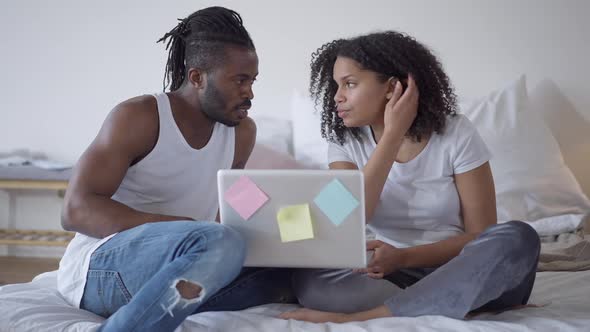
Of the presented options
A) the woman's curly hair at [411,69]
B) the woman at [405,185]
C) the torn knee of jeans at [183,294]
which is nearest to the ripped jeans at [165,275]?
the torn knee of jeans at [183,294]

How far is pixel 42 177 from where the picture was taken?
2.52 m

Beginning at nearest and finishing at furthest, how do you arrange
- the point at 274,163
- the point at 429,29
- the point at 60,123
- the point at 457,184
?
the point at 457,184 → the point at 274,163 → the point at 429,29 → the point at 60,123

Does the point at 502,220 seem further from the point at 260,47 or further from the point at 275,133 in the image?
the point at 260,47

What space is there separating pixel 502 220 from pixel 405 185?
2.26ft

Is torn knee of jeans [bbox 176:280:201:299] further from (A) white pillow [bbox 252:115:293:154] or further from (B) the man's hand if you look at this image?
(A) white pillow [bbox 252:115:293:154]

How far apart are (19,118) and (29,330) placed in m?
1.96

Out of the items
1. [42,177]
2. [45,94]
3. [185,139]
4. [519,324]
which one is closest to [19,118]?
[45,94]

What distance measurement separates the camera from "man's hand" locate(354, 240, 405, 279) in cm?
126

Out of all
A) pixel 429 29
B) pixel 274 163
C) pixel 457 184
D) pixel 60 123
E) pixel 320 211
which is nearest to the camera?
pixel 320 211

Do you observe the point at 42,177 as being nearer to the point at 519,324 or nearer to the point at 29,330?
the point at 29,330

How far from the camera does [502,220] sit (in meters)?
2.00

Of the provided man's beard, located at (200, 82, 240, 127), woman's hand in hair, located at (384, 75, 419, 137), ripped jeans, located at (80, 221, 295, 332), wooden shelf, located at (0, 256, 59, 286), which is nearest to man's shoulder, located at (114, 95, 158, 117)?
man's beard, located at (200, 82, 240, 127)

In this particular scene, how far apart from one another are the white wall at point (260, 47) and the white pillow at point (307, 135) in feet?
0.67

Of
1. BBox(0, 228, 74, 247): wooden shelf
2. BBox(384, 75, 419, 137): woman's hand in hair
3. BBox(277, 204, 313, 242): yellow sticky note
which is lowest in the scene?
BBox(0, 228, 74, 247): wooden shelf
